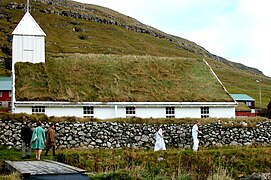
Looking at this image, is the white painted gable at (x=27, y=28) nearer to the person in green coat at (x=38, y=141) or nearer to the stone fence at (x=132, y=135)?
the stone fence at (x=132, y=135)

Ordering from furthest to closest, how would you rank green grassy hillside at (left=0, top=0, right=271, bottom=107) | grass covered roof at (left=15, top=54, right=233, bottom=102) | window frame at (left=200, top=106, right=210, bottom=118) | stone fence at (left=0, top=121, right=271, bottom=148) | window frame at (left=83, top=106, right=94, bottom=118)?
green grassy hillside at (left=0, top=0, right=271, bottom=107)
window frame at (left=200, top=106, right=210, bottom=118)
grass covered roof at (left=15, top=54, right=233, bottom=102)
window frame at (left=83, top=106, right=94, bottom=118)
stone fence at (left=0, top=121, right=271, bottom=148)

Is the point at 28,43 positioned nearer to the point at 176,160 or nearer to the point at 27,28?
the point at 27,28

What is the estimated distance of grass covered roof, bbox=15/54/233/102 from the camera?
3609 centimetres

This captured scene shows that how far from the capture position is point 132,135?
31.9m

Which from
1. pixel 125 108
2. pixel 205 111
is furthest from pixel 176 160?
pixel 205 111

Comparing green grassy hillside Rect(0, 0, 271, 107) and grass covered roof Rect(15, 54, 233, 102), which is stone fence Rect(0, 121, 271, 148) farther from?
green grassy hillside Rect(0, 0, 271, 107)

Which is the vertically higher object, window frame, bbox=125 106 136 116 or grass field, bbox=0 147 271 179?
window frame, bbox=125 106 136 116

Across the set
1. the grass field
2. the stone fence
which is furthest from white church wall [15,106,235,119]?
the grass field

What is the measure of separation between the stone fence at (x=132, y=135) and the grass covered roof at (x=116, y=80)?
482cm

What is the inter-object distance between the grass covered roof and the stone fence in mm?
4822

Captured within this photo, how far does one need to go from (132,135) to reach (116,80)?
842cm

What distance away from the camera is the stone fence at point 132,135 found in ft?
97.0

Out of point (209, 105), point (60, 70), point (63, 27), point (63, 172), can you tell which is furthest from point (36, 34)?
point (63, 27)

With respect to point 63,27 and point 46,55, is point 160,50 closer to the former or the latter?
point 63,27
